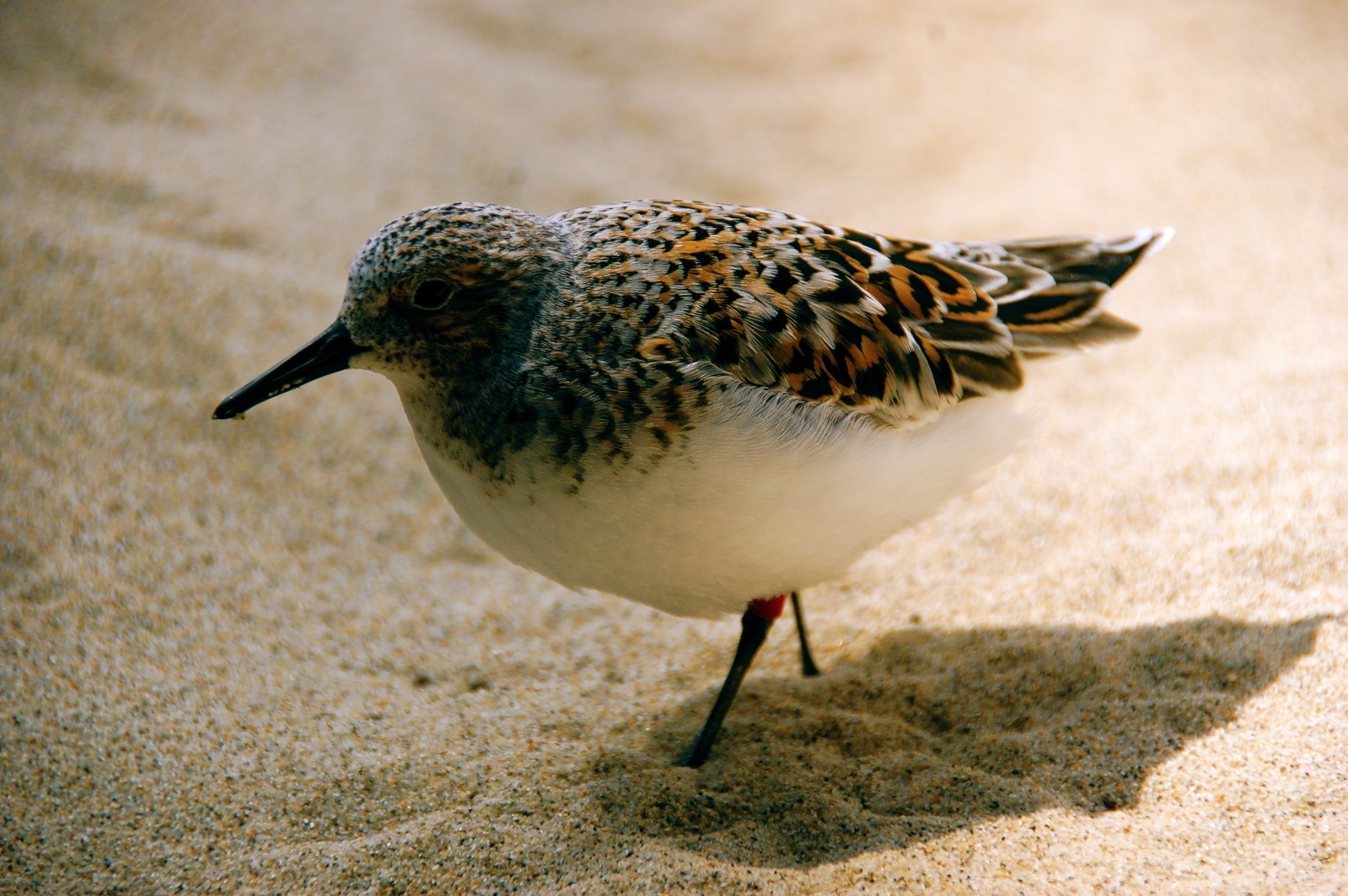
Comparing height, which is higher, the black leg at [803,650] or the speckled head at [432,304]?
the speckled head at [432,304]

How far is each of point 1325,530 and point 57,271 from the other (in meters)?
4.61

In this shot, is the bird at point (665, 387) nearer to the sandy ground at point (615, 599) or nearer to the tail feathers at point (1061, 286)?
the tail feathers at point (1061, 286)

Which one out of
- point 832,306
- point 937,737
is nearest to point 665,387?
point 832,306

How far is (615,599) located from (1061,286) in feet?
5.92

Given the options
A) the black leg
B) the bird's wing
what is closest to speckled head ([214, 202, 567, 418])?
the bird's wing

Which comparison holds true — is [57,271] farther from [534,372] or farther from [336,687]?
[534,372]

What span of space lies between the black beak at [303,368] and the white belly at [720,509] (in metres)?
0.21

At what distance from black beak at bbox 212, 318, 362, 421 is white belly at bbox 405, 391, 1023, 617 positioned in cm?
21

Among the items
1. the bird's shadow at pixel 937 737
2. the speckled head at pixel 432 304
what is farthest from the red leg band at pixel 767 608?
the speckled head at pixel 432 304

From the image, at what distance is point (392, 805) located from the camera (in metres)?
2.66

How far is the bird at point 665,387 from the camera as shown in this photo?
7.80 feet

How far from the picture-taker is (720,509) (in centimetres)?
239

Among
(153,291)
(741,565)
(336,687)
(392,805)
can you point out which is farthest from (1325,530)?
(153,291)

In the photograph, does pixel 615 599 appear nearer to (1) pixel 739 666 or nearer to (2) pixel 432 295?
(1) pixel 739 666
